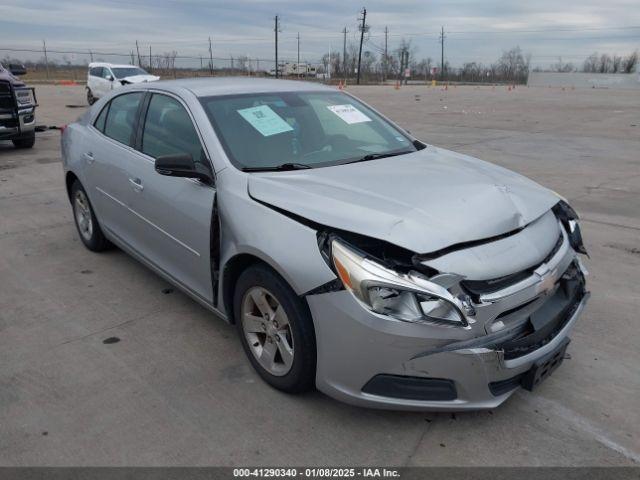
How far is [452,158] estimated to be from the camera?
375 cm

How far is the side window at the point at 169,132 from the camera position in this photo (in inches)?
137

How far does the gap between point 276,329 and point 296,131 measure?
4.71 feet

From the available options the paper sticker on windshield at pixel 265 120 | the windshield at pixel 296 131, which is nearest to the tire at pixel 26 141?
the windshield at pixel 296 131

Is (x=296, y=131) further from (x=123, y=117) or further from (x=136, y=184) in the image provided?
(x=123, y=117)

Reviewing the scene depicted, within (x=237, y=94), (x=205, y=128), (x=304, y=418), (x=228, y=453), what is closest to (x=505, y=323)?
(x=304, y=418)

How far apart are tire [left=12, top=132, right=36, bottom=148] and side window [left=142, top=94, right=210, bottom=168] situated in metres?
8.59

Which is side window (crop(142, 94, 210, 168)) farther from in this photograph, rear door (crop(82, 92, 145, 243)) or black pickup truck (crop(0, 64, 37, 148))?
black pickup truck (crop(0, 64, 37, 148))

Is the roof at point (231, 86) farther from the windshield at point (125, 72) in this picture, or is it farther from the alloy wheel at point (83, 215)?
the windshield at point (125, 72)

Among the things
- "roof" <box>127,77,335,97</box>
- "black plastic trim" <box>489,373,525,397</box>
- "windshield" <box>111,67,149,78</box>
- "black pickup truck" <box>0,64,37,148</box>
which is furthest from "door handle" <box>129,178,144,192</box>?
"windshield" <box>111,67,149,78</box>

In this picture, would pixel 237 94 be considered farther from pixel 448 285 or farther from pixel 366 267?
pixel 448 285

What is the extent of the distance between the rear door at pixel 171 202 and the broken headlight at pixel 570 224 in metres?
2.06

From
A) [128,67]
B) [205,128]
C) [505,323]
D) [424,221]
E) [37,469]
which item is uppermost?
[128,67]

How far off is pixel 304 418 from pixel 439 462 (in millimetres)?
698

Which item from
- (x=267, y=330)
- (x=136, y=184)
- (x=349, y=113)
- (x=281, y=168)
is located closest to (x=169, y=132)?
(x=136, y=184)
